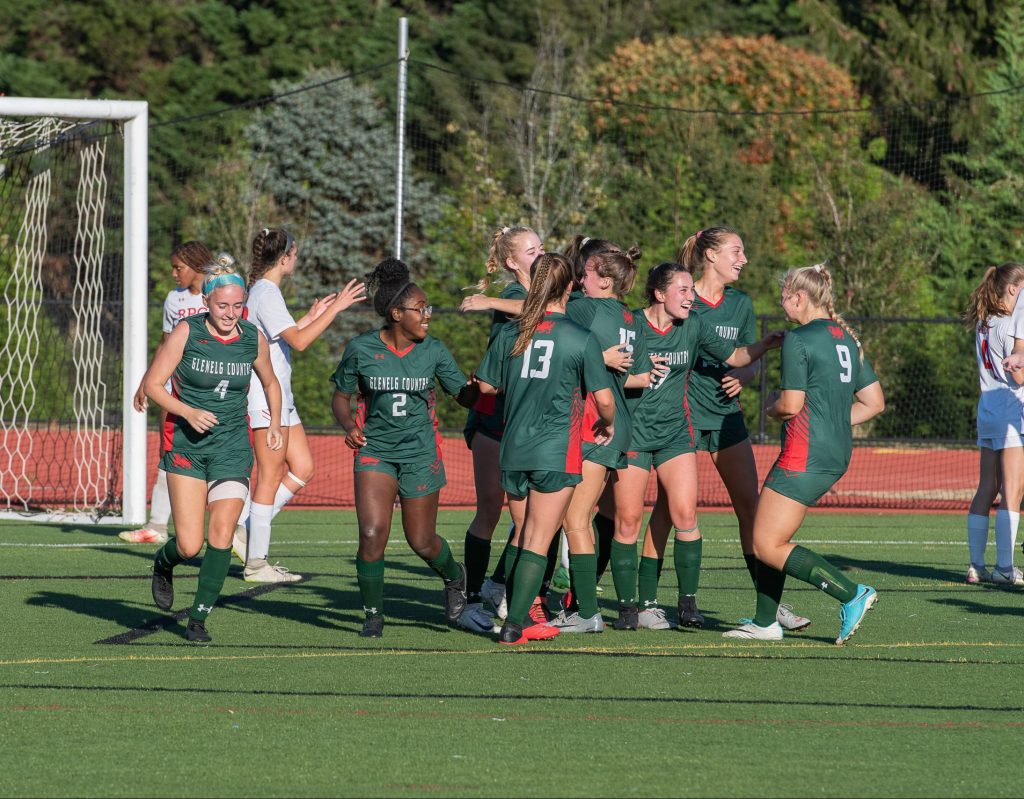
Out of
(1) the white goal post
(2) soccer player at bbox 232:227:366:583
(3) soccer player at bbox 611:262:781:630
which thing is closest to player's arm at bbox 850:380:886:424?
(3) soccer player at bbox 611:262:781:630

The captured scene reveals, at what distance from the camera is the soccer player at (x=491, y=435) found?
305 inches

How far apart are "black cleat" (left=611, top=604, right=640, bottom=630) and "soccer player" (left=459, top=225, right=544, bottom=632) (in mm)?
666

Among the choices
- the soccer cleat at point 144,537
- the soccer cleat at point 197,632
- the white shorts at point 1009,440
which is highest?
the white shorts at point 1009,440

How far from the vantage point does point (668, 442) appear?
7633 mm

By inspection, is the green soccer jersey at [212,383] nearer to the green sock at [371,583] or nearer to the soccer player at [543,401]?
the green sock at [371,583]

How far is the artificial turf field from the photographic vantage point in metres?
4.78

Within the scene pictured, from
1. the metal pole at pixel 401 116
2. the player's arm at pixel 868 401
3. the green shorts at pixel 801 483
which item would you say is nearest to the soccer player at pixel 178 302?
the metal pole at pixel 401 116

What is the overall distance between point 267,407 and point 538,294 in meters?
2.96

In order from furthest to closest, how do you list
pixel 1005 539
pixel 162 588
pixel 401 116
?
pixel 401 116
pixel 1005 539
pixel 162 588

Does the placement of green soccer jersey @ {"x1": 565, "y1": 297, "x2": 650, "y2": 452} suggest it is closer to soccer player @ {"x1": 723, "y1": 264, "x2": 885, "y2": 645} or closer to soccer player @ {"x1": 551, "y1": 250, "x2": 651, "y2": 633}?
soccer player @ {"x1": 551, "y1": 250, "x2": 651, "y2": 633}

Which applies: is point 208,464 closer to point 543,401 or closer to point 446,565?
point 446,565

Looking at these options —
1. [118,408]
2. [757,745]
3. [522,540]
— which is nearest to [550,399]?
[522,540]

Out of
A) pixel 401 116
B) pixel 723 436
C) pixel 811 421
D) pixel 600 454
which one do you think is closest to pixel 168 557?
pixel 600 454

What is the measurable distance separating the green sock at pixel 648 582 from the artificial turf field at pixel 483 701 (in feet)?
0.95
